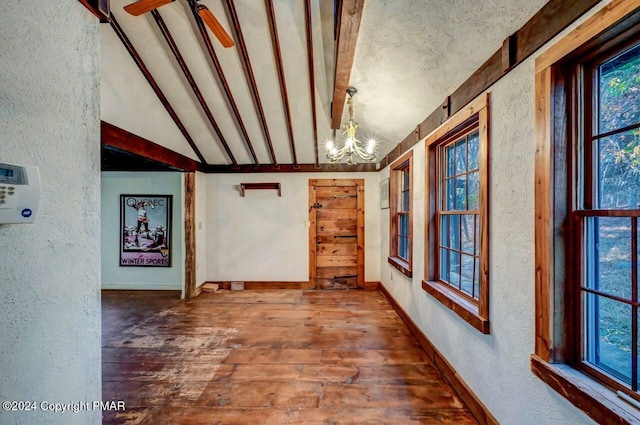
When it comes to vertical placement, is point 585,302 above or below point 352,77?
below

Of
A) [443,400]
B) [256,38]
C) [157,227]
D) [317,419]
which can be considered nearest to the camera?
[317,419]

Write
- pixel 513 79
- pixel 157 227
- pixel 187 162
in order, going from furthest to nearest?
1. pixel 157 227
2. pixel 187 162
3. pixel 513 79

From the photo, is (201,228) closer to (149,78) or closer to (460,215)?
(149,78)

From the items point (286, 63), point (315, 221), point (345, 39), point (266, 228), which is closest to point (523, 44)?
point (345, 39)

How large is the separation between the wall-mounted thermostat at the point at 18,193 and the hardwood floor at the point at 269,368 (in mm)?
1835

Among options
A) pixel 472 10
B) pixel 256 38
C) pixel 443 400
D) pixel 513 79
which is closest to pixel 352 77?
pixel 256 38

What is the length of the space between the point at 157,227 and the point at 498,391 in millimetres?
5331

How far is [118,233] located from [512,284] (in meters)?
5.95

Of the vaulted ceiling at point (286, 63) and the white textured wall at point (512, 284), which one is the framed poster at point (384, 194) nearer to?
the vaulted ceiling at point (286, 63)

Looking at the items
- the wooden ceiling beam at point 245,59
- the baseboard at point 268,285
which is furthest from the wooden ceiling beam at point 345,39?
the baseboard at point 268,285

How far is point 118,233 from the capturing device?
4.97 metres

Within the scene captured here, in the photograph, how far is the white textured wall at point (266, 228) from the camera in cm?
506

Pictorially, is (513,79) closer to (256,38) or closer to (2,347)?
(256,38)

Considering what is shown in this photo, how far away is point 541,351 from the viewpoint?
1310mm
